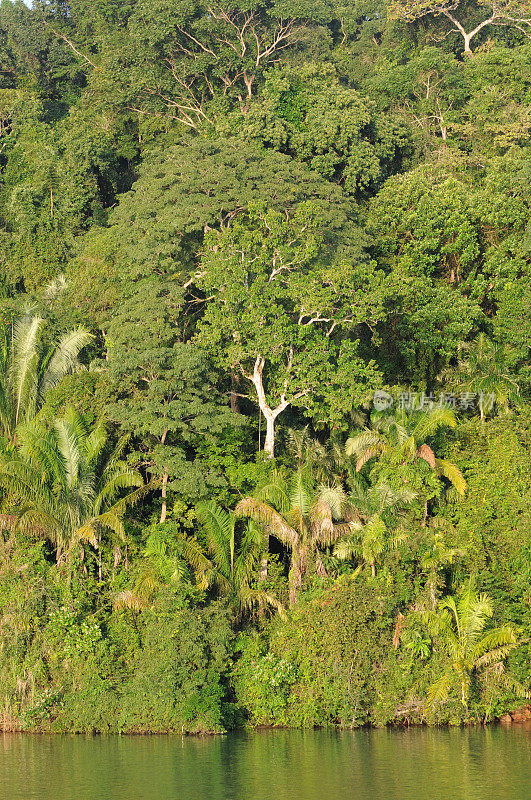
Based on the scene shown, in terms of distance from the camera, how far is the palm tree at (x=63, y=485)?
76.2 ft

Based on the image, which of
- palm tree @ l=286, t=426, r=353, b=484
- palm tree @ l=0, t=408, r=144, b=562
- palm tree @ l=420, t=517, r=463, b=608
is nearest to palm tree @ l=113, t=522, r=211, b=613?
palm tree @ l=0, t=408, r=144, b=562

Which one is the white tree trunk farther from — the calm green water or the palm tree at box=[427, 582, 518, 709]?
the calm green water

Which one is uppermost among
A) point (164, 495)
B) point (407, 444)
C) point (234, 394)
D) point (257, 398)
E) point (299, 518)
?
point (234, 394)

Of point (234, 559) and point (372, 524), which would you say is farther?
point (234, 559)

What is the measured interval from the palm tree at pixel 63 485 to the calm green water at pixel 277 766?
4718 millimetres

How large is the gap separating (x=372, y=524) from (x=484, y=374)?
7.48 metres

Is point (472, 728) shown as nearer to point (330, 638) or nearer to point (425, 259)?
point (330, 638)

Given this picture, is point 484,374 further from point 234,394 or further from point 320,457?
point 234,394

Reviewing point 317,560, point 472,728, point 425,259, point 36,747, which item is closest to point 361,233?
point 425,259

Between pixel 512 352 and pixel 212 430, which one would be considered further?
pixel 512 352

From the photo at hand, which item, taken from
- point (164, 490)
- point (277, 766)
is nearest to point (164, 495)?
point (164, 490)

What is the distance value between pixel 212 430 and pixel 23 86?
21.7 metres

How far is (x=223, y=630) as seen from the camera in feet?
72.9

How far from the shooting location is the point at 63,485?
76.7ft
